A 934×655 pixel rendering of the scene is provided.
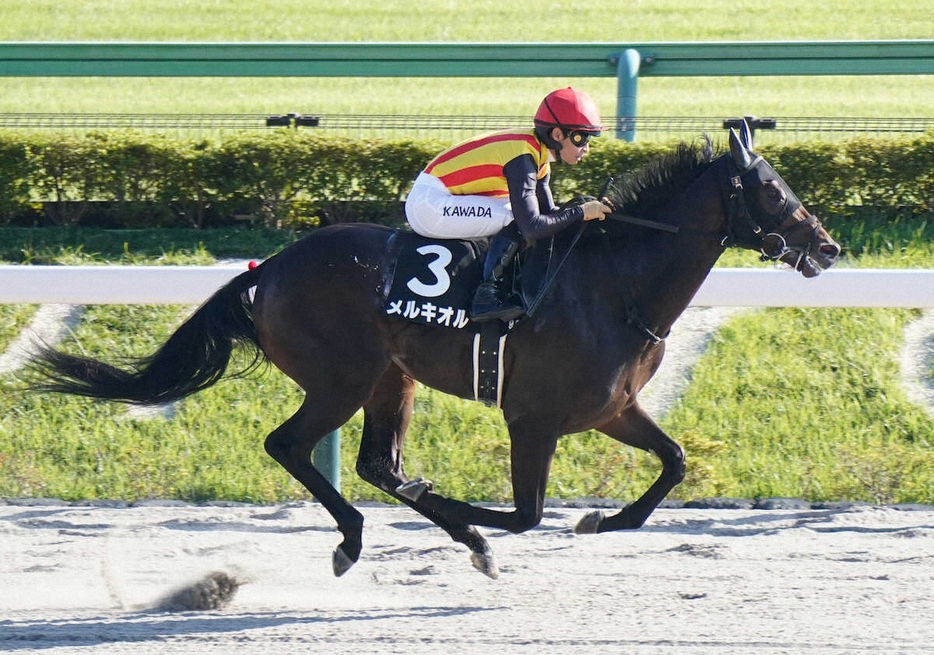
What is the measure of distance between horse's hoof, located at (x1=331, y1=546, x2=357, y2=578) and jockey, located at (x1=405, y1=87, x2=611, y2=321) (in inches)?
39.7

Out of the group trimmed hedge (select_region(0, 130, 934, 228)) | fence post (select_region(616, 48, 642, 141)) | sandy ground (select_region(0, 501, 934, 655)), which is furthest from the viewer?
fence post (select_region(616, 48, 642, 141))

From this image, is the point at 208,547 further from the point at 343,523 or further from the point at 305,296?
the point at 305,296

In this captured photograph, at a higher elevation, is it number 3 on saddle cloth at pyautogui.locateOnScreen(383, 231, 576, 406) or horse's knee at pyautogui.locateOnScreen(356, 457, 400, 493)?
number 3 on saddle cloth at pyautogui.locateOnScreen(383, 231, 576, 406)

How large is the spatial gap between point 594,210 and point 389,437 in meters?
1.31

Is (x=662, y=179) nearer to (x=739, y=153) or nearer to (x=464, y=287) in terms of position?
(x=739, y=153)

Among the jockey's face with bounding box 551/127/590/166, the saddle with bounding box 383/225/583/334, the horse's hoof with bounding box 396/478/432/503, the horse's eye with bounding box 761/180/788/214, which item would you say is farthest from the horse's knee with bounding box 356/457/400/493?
the horse's eye with bounding box 761/180/788/214

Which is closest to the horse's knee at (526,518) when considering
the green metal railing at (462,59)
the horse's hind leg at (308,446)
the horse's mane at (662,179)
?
the horse's hind leg at (308,446)

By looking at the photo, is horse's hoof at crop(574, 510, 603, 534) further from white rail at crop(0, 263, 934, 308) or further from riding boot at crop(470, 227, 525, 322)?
white rail at crop(0, 263, 934, 308)

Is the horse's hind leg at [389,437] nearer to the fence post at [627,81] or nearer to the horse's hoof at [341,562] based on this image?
the horse's hoof at [341,562]

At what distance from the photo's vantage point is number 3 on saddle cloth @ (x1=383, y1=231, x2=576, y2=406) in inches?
186

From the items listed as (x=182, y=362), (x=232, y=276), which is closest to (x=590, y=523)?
(x=182, y=362)

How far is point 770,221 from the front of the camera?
181 inches

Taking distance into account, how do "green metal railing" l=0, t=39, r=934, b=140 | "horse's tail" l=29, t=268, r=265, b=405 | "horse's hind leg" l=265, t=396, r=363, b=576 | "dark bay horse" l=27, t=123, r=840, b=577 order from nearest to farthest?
"dark bay horse" l=27, t=123, r=840, b=577, "horse's hind leg" l=265, t=396, r=363, b=576, "horse's tail" l=29, t=268, r=265, b=405, "green metal railing" l=0, t=39, r=934, b=140

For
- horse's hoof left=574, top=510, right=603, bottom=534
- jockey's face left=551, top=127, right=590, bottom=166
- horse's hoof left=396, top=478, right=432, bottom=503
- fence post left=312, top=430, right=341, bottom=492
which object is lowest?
horse's hoof left=574, top=510, right=603, bottom=534
